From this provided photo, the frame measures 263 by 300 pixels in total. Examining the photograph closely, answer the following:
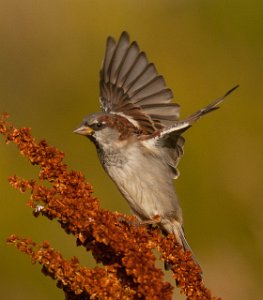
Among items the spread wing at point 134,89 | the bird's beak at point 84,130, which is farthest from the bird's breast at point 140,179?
the spread wing at point 134,89

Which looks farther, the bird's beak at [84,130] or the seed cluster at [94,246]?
the bird's beak at [84,130]

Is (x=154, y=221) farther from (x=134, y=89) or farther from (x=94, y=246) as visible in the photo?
(x=94, y=246)

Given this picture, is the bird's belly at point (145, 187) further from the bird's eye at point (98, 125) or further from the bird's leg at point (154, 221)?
the bird's eye at point (98, 125)

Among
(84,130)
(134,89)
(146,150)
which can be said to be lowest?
(146,150)

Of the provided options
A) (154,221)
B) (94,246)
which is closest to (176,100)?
(154,221)

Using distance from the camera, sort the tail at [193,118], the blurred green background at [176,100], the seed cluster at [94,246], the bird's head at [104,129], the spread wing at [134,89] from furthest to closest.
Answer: the blurred green background at [176,100]
the spread wing at [134,89]
the bird's head at [104,129]
the tail at [193,118]
the seed cluster at [94,246]

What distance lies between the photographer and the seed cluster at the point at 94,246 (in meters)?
4.19

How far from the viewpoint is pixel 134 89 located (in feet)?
20.9

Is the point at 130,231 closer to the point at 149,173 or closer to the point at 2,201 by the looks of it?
the point at 149,173

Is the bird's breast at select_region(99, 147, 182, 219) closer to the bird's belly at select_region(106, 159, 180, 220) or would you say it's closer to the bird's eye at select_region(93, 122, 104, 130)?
the bird's belly at select_region(106, 159, 180, 220)

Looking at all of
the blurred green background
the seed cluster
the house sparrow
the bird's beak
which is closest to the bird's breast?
the house sparrow

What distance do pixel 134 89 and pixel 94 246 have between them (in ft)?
6.49

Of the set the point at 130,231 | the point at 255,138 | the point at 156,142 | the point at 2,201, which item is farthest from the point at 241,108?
the point at 130,231

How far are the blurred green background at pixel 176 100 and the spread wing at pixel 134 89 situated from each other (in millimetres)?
1583
